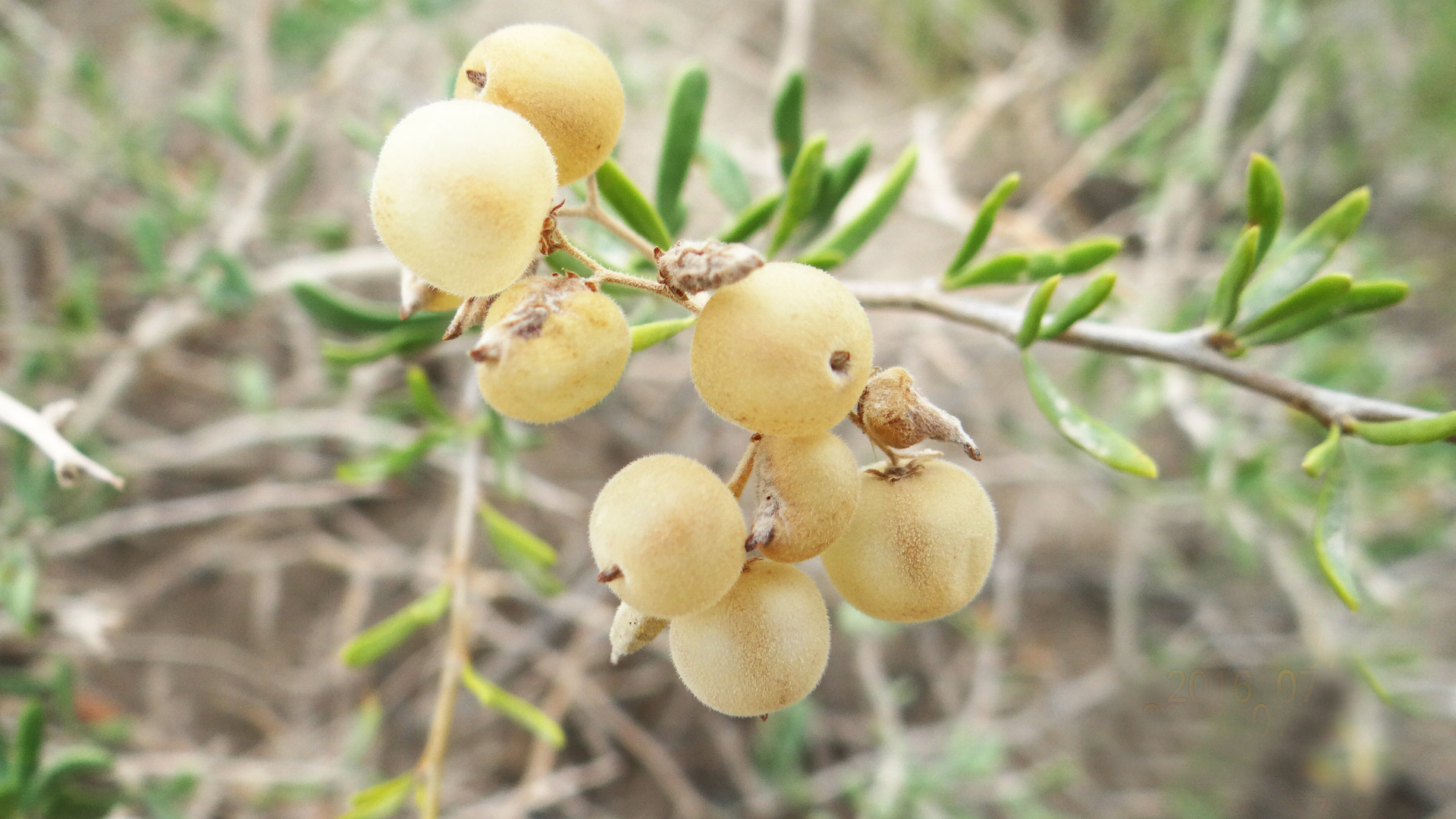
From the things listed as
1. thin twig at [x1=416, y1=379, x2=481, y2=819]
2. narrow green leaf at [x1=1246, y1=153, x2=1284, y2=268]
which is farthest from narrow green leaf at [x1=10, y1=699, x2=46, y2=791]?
narrow green leaf at [x1=1246, y1=153, x2=1284, y2=268]

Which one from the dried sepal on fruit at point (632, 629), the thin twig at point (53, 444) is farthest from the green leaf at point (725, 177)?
the thin twig at point (53, 444)

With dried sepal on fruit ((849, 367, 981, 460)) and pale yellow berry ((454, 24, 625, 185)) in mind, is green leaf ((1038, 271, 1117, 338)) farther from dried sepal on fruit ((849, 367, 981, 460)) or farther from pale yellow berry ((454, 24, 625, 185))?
pale yellow berry ((454, 24, 625, 185))

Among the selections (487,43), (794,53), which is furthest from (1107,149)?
(487,43)

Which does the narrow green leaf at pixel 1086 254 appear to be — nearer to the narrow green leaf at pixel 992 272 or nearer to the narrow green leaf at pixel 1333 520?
the narrow green leaf at pixel 992 272

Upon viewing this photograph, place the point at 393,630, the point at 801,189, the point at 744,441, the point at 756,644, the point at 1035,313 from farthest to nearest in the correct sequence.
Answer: the point at 744,441 → the point at 393,630 → the point at 801,189 → the point at 1035,313 → the point at 756,644

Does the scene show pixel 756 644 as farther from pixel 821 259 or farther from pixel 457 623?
pixel 457 623

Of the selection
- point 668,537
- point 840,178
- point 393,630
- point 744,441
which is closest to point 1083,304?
point 840,178

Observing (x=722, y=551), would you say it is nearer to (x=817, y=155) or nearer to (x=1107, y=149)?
(x=817, y=155)
